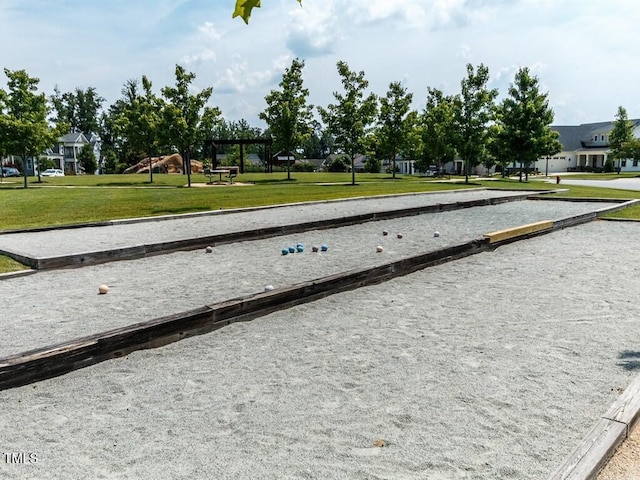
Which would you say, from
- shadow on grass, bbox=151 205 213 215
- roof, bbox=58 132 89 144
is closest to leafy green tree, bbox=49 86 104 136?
roof, bbox=58 132 89 144

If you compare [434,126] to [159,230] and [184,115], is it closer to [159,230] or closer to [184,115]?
[184,115]

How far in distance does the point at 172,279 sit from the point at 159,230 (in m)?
4.39

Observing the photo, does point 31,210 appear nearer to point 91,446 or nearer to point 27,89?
point 91,446

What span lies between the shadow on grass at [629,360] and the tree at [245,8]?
3866 millimetres

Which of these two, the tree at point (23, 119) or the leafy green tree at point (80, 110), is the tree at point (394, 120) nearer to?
the tree at point (23, 119)

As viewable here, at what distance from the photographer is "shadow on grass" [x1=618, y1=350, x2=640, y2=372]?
4.09 metres

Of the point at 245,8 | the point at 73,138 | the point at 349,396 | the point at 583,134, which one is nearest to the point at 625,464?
the point at 349,396

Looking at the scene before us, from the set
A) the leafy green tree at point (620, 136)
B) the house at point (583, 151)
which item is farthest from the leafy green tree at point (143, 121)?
the house at point (583, 151)

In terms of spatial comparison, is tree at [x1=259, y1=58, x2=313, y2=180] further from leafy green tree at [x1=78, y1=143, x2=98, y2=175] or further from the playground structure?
leafy green tree at [x1=78, y1=143, x2=98, y2=175]

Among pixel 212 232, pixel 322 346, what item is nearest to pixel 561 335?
pixel 322 346

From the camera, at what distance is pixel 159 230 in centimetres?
1115

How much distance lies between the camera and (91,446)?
9.80 ft

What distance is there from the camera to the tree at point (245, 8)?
5.90 ft

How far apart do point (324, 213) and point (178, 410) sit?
11225 mm
